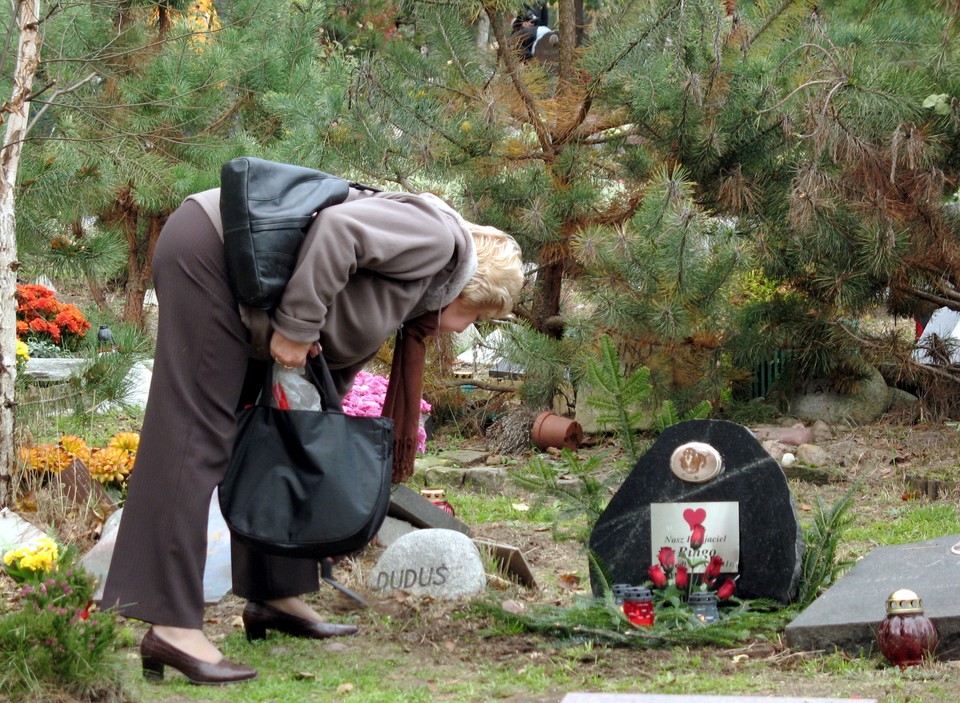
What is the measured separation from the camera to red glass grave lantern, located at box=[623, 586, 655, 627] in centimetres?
346

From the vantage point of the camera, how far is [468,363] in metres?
9.40

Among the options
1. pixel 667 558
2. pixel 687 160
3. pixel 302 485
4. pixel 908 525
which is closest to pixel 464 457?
pixel 687 160

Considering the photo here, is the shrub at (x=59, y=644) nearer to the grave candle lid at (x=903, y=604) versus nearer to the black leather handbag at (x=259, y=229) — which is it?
the black leather handbag at (x=259, y=229)

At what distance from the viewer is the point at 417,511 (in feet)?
15.8

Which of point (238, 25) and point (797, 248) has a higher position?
point (238, 25)

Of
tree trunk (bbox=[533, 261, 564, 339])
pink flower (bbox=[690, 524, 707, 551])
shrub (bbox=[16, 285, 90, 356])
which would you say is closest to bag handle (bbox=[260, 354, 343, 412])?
pink flower (bbox=[690, 524, 707, 551])

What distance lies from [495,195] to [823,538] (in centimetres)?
404

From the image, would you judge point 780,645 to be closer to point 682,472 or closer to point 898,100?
point 682,472

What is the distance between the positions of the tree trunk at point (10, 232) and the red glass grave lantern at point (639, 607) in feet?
8.71

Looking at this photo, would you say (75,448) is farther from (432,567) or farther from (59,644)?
(59,644)

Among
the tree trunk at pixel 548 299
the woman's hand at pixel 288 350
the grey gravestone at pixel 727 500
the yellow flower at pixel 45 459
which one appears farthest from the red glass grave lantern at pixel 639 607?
the tree trunk at pixel 548 299

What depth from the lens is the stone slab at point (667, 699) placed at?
97.7 inches

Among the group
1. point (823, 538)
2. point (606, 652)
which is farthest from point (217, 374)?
point (823, 538)

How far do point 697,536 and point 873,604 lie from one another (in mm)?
622
